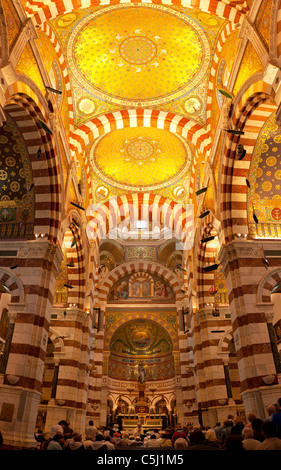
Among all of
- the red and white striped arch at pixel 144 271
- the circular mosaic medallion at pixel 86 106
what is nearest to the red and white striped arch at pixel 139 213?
the red and white striped arch at pixel 144 271

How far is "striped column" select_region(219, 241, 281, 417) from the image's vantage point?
28.5 feet

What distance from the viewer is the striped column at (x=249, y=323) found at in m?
8.68

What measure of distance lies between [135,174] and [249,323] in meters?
10.4

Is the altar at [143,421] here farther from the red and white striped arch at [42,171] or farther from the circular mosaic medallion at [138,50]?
the circular mosaic medallion at [138,50]

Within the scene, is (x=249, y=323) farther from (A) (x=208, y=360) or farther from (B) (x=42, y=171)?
(B) (x=42, y=171)

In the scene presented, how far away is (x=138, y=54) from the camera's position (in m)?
12.2

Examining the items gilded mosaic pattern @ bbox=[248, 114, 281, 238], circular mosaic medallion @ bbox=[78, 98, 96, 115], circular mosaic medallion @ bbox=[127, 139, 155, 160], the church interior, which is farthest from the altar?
circular mosaic medallion @ bbox=[78, 98, 96, 115]

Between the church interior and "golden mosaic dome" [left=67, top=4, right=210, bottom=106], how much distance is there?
0.14 feet

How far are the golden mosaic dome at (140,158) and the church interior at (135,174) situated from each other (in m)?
0.08

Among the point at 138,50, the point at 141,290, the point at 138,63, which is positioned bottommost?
the point at 138,50

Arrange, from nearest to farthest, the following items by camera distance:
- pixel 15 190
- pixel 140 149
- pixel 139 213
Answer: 1. pixel 15 190
2. pixel 140 149
3. pixel 139 213

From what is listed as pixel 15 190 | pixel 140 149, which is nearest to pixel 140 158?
pixel 140 149

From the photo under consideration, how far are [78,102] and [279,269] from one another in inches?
348
